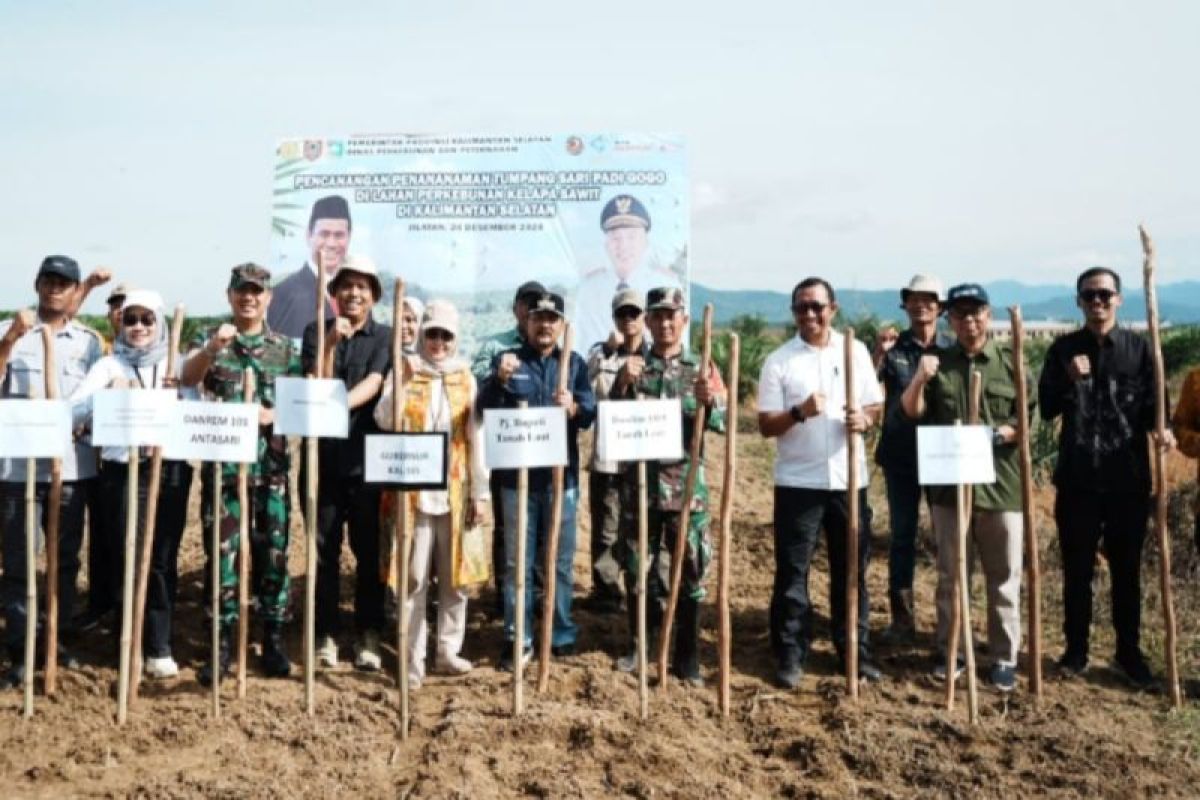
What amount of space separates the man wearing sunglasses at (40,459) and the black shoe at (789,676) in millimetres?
3414

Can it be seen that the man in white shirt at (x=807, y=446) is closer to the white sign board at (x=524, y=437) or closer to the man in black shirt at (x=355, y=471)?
the white sign board at (x=524, y=437)

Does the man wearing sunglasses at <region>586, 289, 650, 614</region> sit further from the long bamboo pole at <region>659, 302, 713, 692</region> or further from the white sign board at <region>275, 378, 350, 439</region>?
the white sign board at <region>275, 378, 350, 439</region>

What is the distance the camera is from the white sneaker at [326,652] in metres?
4.96

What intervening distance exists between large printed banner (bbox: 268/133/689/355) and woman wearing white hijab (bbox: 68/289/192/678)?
2603 millimetres

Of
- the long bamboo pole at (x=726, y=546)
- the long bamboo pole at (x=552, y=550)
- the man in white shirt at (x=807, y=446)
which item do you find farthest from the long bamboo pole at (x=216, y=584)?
the man in white shirt at (x=807, y=446)

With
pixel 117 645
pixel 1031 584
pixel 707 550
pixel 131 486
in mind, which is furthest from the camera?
pixel 117 645

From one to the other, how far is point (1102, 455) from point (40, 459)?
4982 millimetres

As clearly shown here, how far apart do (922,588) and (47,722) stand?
5055mm

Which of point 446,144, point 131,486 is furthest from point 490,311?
point 131,486

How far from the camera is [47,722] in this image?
14.2ft

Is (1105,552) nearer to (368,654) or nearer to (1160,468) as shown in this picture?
(1160,468)

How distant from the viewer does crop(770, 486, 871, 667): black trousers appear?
189 inches

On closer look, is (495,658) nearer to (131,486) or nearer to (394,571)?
(394,571)

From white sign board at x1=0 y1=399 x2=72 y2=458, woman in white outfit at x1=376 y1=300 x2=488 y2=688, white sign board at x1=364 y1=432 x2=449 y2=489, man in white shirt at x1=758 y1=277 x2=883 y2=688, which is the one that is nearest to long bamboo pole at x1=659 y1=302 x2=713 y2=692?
man in white shirt at x1=758 y1=277 x2=883 y2=688
